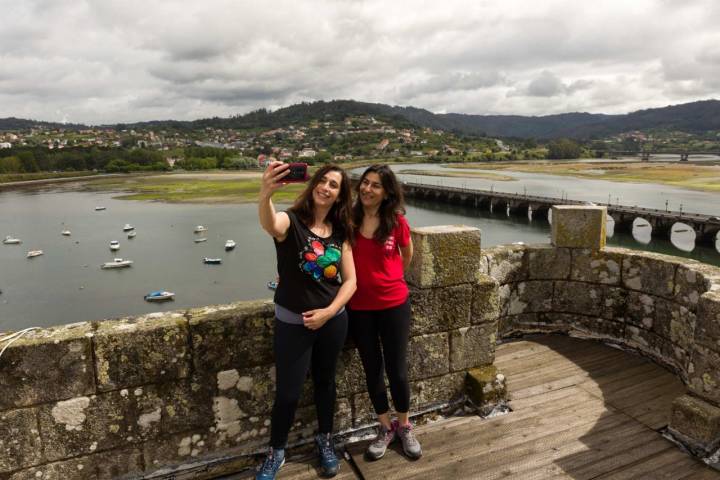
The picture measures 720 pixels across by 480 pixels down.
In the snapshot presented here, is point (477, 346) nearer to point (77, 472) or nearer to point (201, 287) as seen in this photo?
point (77, 472)

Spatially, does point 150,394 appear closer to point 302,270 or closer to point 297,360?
point 297,360

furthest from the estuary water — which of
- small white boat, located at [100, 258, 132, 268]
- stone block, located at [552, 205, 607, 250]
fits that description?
stone block, located at [552, 205, 607, 250]

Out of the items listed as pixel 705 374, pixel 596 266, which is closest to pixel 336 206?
pixel 705 374

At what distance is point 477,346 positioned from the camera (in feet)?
12.1

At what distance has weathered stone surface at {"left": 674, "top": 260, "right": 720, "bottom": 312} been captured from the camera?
3.73 meters

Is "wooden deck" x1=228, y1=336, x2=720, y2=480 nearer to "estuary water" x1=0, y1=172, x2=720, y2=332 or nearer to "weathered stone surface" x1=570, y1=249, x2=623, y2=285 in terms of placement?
"weathered stone surface" x1=570, y1=249, x2=623, y2=285

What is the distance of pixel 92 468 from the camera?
104 inches

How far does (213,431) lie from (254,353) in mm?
541

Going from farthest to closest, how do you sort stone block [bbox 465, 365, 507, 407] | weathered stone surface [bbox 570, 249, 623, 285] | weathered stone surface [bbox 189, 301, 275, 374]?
1. weathered stone surface [bbox 570, 249, 623, 285]
2. stone block [bbox 465, 365, 507, 407]
3. weathered stone surface [bbox 189, 301, 275, 374]

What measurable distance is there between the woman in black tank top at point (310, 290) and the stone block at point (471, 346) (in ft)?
3.73

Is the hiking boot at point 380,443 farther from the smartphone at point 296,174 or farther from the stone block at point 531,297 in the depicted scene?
the stone block at point 531,297

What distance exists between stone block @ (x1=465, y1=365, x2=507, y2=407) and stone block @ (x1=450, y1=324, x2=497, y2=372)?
2.9 inches

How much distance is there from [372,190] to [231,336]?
125 centimetres

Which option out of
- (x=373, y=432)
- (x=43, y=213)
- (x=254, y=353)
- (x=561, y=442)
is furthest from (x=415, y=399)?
(x=43, y=213)
